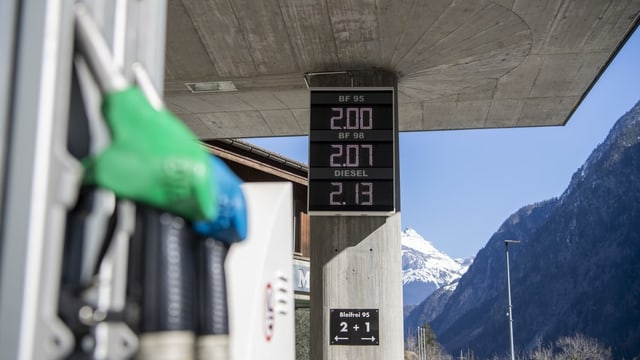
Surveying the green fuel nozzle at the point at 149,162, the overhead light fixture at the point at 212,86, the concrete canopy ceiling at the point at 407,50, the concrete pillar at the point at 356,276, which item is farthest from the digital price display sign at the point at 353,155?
the green fuel nozzle at the point at 149,162

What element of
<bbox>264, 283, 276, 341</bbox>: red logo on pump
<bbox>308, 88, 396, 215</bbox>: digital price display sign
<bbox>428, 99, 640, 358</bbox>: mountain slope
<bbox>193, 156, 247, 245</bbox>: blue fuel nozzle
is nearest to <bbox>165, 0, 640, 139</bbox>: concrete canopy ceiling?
<bbox>308, 88, 396, 215</bbox>: digital price display sign

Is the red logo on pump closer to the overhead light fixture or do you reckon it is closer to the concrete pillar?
the concrete pillar

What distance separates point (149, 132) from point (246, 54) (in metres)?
8.39

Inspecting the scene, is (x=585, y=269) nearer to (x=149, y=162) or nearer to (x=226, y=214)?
Result: (x=226, y=214)

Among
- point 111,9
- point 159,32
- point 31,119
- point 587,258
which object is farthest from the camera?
point 587,258

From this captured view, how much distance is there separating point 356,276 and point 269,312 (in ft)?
23.3

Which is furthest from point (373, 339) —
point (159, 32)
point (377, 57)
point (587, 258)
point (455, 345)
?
point (455, 345)

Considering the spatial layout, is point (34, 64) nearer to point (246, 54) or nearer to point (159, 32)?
point (159, 32)

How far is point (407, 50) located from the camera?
9836 mm

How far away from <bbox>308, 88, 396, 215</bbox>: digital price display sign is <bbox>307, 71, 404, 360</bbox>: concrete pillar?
16.2 inches

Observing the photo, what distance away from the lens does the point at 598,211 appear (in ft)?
452

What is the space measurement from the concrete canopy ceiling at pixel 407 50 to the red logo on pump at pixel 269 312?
6.13m

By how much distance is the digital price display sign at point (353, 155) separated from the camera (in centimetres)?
961

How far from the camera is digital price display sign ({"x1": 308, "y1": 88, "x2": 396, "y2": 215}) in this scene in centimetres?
961
